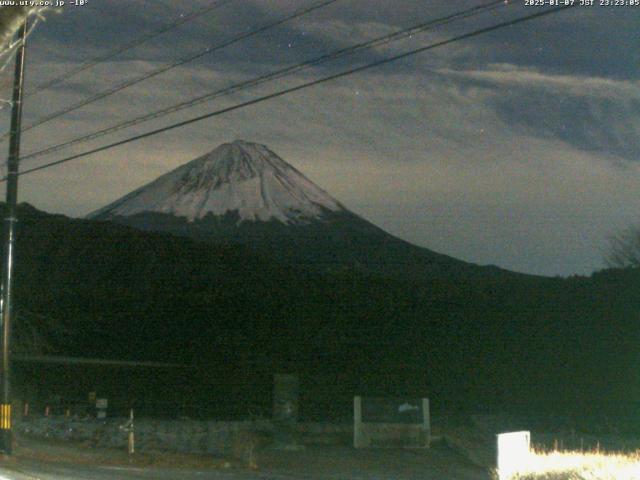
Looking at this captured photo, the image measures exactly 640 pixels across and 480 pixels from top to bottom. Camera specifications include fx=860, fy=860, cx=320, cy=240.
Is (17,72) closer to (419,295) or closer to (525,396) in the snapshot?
(525,396)

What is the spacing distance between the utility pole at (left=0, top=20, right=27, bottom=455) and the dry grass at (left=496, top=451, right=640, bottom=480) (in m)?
10.7

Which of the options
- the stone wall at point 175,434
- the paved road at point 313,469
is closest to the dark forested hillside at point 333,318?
the stone wall at point 175,434

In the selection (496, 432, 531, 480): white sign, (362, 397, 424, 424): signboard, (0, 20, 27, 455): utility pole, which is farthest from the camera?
(362, 397, 424, 424): signboard

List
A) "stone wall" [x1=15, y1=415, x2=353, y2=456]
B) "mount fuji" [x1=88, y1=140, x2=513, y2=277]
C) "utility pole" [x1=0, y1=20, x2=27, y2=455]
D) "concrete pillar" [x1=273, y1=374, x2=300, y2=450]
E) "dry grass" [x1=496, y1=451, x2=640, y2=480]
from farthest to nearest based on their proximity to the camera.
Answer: "mount fuji" [x1=88, y1=140, x2=513, y2=277]
"stone wall" [x1=15, y1=415, x2=353, y2=456]
"concrete pillar" [x1=273, y1=374, x2=300, y2=450]
"utility pole" [x1=0, y1=20, x2=27, y2=455]
"dry grass" [x1=496, y1=451, x2=640, y2=480]

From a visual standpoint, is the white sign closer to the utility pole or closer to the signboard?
the utility pole

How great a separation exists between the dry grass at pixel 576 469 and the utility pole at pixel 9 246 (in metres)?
10.7

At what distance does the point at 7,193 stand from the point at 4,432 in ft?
16.0

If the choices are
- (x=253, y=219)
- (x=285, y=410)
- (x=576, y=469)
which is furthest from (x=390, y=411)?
(x=253, y=219)

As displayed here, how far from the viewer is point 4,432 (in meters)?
17.6

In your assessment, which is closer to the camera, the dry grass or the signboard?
the dry grass

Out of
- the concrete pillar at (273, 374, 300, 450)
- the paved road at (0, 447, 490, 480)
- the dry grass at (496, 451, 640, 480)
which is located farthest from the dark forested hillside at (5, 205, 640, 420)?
the dry grass at (496, 451, 640, 480)

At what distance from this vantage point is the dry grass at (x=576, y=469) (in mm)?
10656

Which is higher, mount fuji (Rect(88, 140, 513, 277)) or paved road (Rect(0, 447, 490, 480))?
mount fuji (Rect(88, 140, 513, 277))

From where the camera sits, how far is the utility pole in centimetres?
1756
